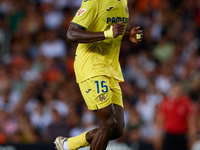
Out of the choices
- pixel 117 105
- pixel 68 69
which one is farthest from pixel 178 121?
pixel 68 69

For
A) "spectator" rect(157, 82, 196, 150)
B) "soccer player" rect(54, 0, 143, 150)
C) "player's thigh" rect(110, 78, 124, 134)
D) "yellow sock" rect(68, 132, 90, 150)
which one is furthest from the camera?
"spectator" rect(157, 82, 196, 150)

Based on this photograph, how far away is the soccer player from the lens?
189 inches

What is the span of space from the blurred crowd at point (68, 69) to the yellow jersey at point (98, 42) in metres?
3.89

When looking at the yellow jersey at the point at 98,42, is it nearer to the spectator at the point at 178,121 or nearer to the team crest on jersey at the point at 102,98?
the team crest on jersey at the point at 102,98

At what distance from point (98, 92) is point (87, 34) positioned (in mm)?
756

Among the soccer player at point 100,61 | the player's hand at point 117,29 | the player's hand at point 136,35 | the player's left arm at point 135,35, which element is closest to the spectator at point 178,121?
the player's left arm at point 135,35

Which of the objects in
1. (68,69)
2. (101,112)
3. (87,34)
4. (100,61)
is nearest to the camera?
(87,34)

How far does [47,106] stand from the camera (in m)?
9.95

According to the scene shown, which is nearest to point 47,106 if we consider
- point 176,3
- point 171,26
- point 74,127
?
point 74,127

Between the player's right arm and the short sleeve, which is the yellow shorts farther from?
the short sleeve

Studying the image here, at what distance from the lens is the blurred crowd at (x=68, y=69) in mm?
9516

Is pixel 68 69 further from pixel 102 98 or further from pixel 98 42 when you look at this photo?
pixel 102 98

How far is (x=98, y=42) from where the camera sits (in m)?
5.06

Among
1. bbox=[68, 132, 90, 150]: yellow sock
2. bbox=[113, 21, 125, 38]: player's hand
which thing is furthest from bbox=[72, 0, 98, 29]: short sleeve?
bbox=[68, 132, 90, 150]: yellow sock
